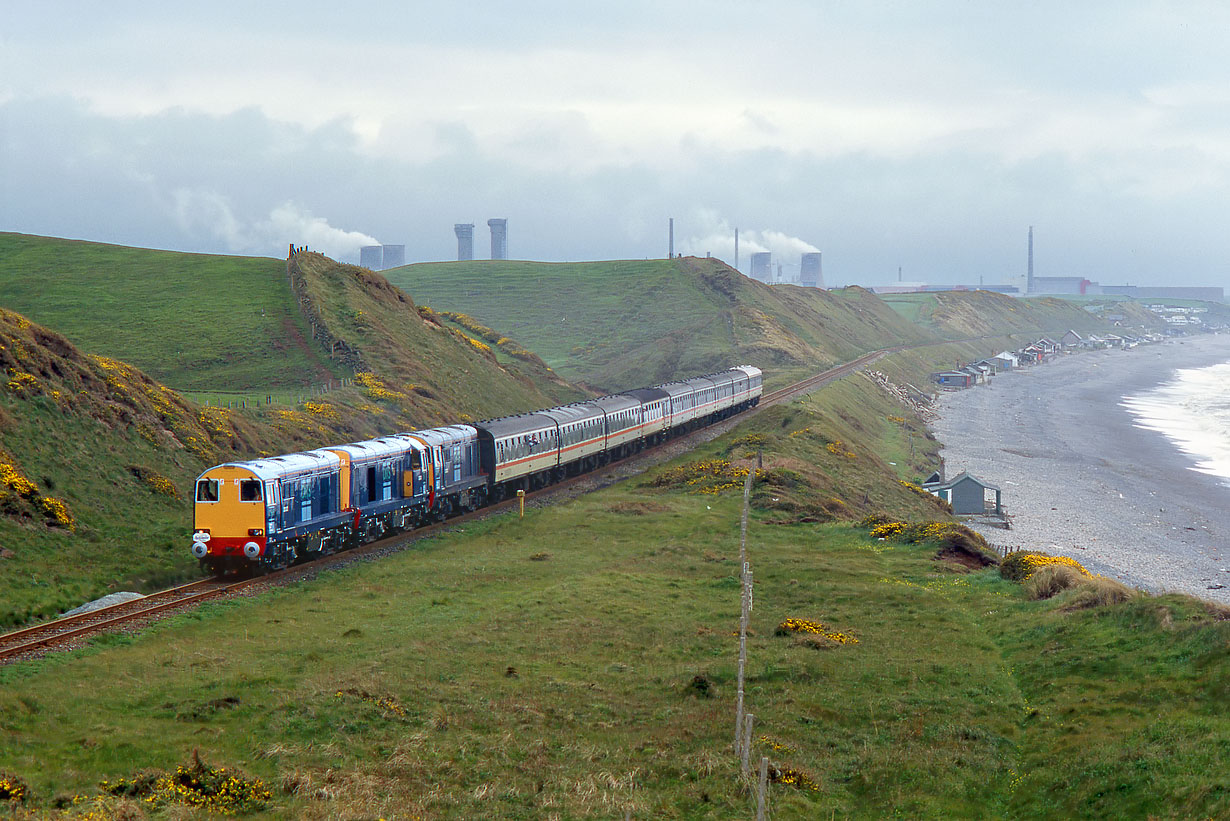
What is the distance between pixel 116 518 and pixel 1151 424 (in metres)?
114

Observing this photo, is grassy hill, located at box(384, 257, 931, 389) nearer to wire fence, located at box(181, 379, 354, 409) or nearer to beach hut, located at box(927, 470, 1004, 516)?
beach hut, located at box(927, 470, 1004, 516)

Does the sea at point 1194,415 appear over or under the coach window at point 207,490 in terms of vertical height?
under

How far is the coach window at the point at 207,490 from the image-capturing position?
32.2 meters

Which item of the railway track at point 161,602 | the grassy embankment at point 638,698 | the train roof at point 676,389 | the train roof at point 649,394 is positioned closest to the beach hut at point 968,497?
the train roof at point 676,389

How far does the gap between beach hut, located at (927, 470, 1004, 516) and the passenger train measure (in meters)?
21.2

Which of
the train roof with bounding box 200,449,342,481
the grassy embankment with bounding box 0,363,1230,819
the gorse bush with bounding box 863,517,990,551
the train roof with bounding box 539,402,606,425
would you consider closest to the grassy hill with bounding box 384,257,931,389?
the train roof with bounding box 539,402,606,425

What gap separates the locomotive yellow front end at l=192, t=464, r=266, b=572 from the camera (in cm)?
3212

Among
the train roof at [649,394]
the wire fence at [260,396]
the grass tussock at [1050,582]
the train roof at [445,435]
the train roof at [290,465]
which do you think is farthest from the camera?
the train roof at [649,394]

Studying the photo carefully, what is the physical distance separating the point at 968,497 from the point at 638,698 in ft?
167

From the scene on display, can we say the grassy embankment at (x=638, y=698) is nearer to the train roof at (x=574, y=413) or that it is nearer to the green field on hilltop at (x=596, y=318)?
the train roof at (x=574, y=413)

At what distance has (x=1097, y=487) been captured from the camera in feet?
262

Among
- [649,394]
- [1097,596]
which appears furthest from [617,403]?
[1097,596]

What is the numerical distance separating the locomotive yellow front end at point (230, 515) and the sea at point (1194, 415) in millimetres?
77089

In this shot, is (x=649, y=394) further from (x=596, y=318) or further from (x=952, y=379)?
(x=952, y=379)
